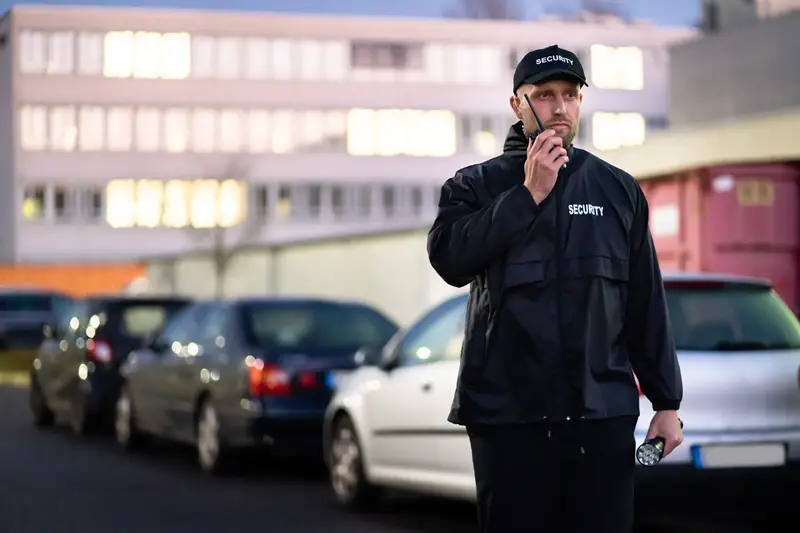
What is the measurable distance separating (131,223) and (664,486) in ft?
224

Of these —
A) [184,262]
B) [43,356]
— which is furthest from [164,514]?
[184,262]

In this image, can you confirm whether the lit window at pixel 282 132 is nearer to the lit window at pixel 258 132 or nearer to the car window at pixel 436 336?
the lit window at pixel 258 132

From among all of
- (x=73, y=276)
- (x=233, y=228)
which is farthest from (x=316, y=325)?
(x=233, y=228)

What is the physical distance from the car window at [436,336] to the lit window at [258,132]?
64812 millimetres

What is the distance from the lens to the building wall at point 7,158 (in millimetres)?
73438

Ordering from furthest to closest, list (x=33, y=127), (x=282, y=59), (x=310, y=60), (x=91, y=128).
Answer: (x=310, y=60), (x=282, y=59), (x=91, y=128), (x=33, y=127)

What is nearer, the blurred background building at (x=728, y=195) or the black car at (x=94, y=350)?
the blurred background building at (x=728, y=195)

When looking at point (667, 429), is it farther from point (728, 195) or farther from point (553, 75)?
point (728, 195)

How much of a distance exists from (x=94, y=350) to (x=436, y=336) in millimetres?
7883

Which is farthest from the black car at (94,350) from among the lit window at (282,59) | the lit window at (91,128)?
the lit window at (282,59)

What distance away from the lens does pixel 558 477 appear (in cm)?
403

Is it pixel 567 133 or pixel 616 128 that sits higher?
pixel 616 128

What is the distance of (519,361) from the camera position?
402cm

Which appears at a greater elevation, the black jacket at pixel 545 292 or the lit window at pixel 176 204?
the lit window at pixel 176 204
